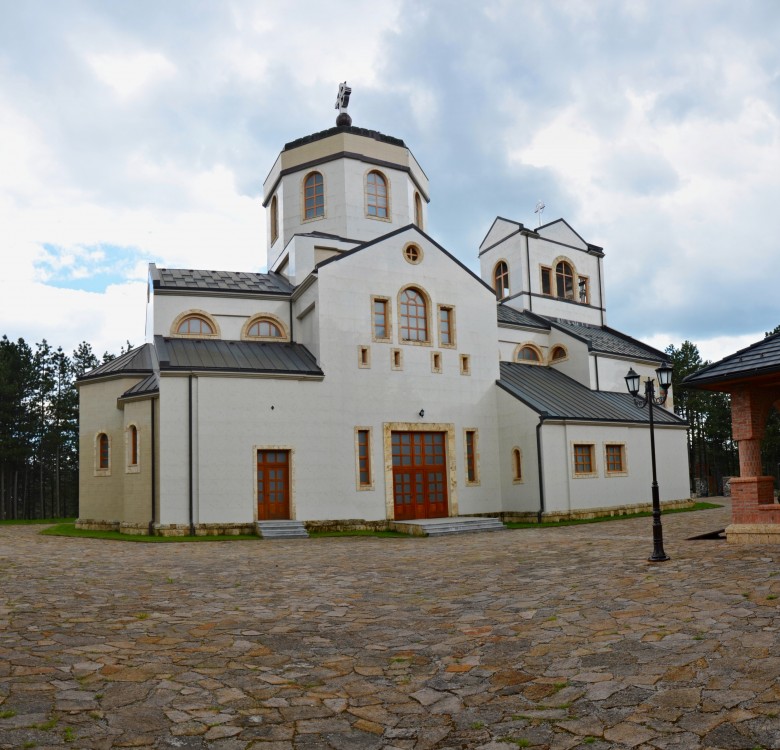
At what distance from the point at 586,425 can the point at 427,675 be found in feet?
66.4

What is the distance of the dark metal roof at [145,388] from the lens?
22188mm

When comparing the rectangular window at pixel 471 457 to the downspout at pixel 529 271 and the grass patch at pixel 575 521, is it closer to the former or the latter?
the grass patch at pixel 575 521

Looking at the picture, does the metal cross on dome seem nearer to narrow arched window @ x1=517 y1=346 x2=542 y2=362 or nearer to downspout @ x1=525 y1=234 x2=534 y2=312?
downspout @ x1=525 y1=234 x2=534 y2=312

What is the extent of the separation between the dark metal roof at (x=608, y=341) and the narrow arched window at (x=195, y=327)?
15025mm

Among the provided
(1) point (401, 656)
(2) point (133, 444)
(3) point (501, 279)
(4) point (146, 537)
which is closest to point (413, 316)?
(2) point (133, 444)

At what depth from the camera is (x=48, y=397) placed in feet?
163

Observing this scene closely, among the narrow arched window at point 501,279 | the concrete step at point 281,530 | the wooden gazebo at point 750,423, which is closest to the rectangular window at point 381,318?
the concrete step at point 281,530

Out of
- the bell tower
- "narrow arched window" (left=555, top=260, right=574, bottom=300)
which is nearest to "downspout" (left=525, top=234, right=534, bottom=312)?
"narrow arched window" (left=555, top=260, right=574, bottom=300)

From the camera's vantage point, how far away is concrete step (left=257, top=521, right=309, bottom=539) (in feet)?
68.4

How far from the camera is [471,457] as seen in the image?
2547 cm

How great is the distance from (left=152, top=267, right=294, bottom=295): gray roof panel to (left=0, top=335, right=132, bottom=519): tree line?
24075 mm

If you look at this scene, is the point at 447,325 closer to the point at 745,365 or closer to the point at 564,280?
the point at 564,280

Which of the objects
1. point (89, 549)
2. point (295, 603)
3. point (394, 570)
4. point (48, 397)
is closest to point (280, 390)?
point (89, 549)

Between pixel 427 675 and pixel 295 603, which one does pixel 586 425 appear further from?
pixel 427 675
